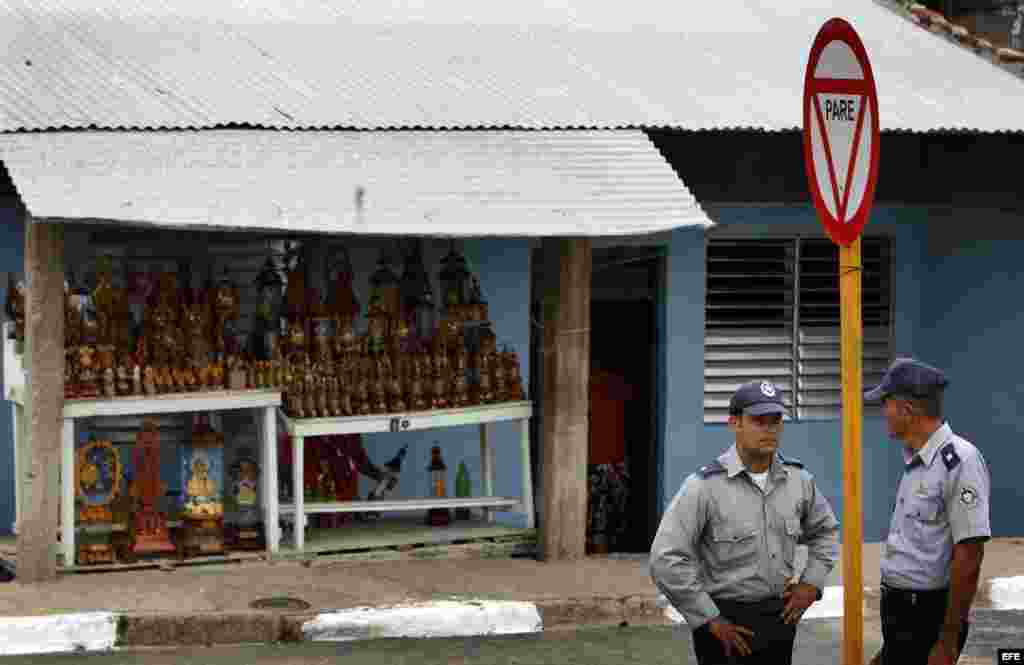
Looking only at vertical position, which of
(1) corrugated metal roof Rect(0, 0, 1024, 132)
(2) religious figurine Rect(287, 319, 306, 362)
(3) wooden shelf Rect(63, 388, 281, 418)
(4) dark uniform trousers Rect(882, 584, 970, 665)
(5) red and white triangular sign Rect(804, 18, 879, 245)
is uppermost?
(1) corrugated metal roof Rect(0, 0, 1024, 132)

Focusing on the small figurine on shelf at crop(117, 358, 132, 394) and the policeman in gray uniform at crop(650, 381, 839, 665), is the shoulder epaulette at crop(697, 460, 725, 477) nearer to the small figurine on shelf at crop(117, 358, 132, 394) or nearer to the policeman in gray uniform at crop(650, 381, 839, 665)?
the policeman in gray uniform at crop(650, 381, 839, 665)

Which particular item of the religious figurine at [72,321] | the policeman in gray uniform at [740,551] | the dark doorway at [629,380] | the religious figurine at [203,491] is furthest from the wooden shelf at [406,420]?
the policeman in gray uniform at [740,551]

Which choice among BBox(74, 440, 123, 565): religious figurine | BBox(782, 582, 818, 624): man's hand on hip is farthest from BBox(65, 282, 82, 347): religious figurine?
BBox(782, 582, 818, 624): man's hand on hip

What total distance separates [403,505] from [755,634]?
5343mm

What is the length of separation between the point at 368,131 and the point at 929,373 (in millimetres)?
5003

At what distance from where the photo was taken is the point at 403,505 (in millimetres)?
11266

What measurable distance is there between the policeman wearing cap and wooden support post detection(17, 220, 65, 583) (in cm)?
494

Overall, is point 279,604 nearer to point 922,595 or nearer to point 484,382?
point 484,382

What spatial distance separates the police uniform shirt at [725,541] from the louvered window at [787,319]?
6.97m

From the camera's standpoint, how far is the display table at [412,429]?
35.2 ft

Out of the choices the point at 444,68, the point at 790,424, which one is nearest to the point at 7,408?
the point at 444,68

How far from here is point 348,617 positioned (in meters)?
9.53

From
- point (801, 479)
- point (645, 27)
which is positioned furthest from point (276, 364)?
point (801, 479)

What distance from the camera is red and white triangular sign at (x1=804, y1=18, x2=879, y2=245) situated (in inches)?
257
